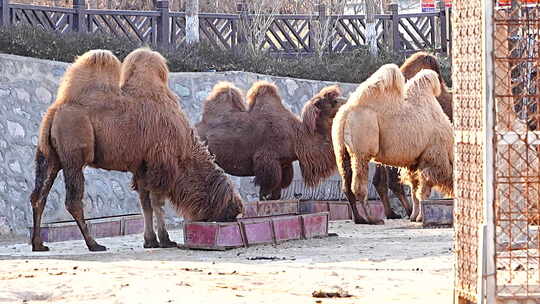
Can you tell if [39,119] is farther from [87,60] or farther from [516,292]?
[516,292]

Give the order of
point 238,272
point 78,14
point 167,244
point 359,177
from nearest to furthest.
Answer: point 238,272 < point 167,244 < point 359,177 < point 78,14

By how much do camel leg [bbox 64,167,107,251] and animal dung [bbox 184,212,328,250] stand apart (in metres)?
0.96

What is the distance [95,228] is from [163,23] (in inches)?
352

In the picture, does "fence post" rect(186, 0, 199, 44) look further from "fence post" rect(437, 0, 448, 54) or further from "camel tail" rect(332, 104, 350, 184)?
"camel tail" rect(332, 104, 350, 184)

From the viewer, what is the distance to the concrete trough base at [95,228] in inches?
517

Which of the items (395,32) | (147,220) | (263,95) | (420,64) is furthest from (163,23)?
(147,220)

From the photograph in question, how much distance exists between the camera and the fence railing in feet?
66.4

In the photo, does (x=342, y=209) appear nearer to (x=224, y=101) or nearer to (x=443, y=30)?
(x=224, y=101)

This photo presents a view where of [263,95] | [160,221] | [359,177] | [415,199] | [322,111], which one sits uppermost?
[263,95]

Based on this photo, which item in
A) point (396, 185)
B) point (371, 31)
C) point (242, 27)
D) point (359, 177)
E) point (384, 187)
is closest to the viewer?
point (359, 177)

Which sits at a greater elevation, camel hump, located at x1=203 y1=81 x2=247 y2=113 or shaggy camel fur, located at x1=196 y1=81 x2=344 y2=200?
camel hump, located at x1=203 y1=81 x2=247 y2=113

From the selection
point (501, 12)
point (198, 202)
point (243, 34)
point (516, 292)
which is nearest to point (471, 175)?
point (516, 292)

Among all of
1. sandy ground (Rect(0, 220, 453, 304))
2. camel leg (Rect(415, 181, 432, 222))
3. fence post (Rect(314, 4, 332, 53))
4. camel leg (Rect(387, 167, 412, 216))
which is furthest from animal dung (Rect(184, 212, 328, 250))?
fence post (Rect(314, 4, 332, 53))

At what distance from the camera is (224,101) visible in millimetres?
16750
